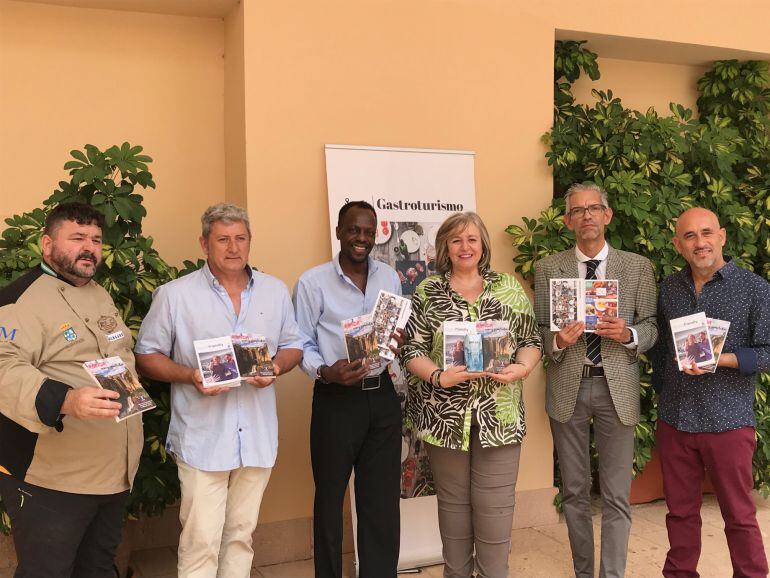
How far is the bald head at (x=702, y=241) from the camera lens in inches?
143

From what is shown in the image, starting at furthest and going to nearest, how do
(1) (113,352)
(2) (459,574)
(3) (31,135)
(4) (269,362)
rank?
1. (3) (31,135)
2. (2) (459,574)
3. (4) (269,362)
4. (1) (113,352)

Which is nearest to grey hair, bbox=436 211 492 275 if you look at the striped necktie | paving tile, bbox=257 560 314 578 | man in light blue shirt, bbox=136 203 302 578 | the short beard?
the striped necktie

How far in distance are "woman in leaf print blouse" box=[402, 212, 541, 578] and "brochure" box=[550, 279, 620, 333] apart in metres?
0.16

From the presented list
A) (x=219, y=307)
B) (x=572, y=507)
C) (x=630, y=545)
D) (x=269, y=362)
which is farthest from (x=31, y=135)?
(x=630, y=545)

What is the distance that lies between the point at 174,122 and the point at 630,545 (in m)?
3.87

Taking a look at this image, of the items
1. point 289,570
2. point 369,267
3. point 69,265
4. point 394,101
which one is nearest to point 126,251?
point 69,265

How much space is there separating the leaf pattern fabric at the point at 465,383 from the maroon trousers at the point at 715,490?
2.79ft

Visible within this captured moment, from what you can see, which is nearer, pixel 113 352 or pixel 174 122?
pixel 113 352

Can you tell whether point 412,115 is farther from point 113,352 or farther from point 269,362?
point 113,352

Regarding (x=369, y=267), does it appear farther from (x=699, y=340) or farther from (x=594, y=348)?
(x=699, y=340)

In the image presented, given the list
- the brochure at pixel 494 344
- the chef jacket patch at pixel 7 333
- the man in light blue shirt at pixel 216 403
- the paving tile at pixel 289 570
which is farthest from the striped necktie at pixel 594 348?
the chef jacket patch at pixel 7 333

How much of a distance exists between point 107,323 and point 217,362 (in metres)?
0.45

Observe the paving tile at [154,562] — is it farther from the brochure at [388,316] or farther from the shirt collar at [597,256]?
the shirt collar at [597,256]

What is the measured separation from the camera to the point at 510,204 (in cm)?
511
